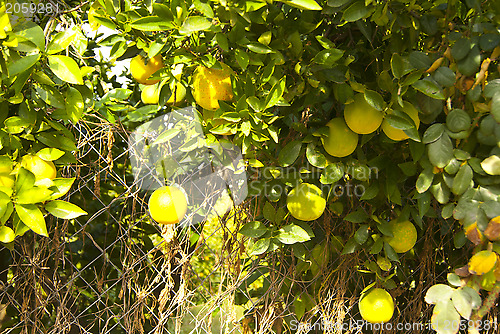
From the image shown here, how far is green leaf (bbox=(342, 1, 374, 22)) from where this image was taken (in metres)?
0.83

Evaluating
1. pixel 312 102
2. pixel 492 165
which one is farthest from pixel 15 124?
pixel 492 165

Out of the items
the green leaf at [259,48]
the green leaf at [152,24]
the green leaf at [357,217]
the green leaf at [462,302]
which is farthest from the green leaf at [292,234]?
the green leaf at [152,24]

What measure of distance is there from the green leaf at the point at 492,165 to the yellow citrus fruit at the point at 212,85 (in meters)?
0.55

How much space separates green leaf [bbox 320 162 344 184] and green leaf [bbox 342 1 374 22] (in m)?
0.36

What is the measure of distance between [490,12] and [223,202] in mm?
842

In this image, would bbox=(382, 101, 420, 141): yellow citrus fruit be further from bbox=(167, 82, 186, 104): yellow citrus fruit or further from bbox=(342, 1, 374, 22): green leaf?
bbox=(167, 82, 186, 104): yellow citrus fruit

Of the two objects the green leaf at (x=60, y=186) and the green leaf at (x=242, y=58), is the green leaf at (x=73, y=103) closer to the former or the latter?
the green leaf at (x=60, y=186)

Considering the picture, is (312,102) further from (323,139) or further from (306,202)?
(306,202)

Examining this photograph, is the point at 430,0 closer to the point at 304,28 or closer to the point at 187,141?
the point at 304,28

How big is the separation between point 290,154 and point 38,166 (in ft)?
2.00

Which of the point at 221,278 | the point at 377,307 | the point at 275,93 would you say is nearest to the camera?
the point at 275,93

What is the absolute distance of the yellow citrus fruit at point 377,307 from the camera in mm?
1104

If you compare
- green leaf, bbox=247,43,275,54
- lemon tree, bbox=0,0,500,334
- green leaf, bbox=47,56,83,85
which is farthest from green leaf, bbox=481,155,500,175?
green leaf, bbox=47,56,83,85

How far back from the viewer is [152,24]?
2.64 feet
